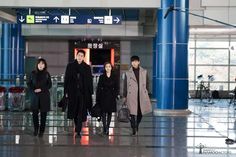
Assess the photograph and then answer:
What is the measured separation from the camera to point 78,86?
388 inches

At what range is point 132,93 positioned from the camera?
10.3 m

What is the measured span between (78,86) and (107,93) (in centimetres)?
76

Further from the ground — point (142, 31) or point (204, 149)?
point (142, 31)

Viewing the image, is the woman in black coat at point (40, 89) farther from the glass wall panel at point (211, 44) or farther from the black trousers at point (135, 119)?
the glass wall panel at point (211, 44)

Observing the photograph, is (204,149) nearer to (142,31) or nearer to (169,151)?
(169,151)

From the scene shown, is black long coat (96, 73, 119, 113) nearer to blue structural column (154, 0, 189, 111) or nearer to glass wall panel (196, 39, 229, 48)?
blue structural column (154, 0, 189, 111)

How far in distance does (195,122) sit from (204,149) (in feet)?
18.9

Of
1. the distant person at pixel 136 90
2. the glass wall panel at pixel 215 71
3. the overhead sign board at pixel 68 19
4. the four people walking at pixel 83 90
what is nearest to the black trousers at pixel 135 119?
the four people walking at pixel 83 90

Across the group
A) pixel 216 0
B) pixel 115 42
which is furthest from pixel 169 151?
pixel 115 42

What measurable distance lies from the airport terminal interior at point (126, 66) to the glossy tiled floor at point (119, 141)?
0.02 metres

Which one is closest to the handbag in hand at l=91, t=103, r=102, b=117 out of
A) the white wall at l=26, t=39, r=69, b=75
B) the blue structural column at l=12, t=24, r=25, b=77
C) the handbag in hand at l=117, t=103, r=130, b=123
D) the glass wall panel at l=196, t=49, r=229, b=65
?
the handbag in hand at l=117, t=103, r=130, b=123

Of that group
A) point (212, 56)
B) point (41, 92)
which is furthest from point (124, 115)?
point (212, 56)

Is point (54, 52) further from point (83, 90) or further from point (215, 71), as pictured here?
point (83, 90)

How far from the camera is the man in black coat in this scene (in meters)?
9.83
